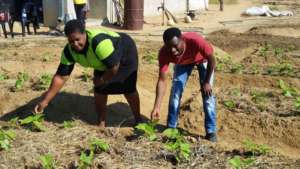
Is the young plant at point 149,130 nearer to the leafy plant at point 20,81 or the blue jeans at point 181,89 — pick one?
the blue jeans at point 181,89

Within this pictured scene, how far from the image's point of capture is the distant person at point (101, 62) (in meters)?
5.85

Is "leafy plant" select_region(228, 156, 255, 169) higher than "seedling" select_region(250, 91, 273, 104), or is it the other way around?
"leafy plant" select_region(228, 156, 255, 169)

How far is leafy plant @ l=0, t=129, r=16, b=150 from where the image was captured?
5.45m

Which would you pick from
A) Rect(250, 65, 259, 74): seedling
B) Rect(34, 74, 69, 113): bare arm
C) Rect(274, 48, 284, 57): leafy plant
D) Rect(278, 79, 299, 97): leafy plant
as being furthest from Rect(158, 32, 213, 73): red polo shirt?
Rect(274, 48, 284, 57): leafy plant

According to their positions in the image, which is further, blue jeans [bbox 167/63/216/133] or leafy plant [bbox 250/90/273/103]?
leafy plant [bbox 250/90/273/103]

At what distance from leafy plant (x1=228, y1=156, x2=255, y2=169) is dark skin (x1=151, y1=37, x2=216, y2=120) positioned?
1.18 metres

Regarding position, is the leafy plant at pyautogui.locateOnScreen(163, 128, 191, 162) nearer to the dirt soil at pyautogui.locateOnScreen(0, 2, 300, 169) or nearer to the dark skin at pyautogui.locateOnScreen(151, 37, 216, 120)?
the dirt soil at pyautogui.locateOnScreen(0, 2, 300, 169)

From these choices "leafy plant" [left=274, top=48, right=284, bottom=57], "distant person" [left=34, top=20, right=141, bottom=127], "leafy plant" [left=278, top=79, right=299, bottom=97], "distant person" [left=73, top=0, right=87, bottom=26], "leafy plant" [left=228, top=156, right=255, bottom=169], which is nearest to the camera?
"leafy plant" [left=228, top=156, right=255, bottom=169]

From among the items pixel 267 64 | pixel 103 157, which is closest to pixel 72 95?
pixel 103 157

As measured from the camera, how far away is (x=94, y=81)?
646cm

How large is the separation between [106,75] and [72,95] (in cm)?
217

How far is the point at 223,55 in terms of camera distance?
12156 millimetres

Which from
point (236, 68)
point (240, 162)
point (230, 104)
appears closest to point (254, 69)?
point (236, 68)

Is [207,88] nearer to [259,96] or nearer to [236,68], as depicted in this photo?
[259,96]
